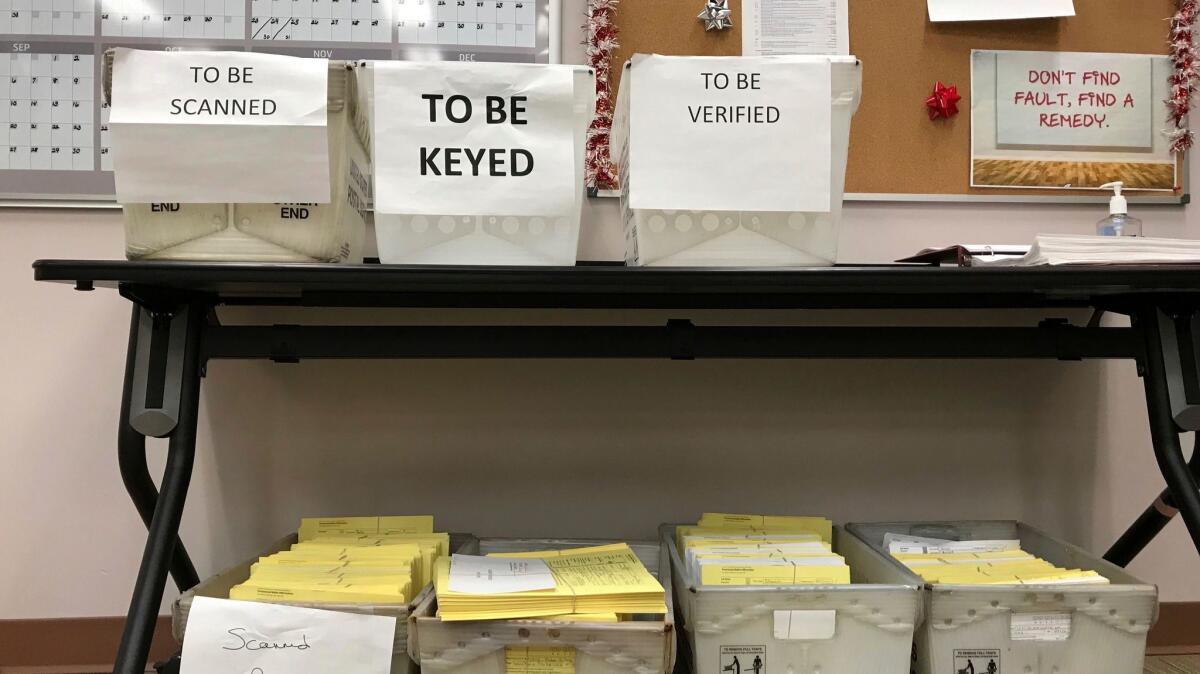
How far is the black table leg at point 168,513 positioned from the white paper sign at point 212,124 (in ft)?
0.71

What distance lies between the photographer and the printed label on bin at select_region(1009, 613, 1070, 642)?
3.20 feet

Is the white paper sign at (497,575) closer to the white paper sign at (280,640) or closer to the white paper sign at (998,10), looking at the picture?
the white paper sign at (280,640)

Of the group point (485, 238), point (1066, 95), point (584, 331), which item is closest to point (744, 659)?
point (584, 331)

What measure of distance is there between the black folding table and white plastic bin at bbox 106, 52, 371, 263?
0.05m

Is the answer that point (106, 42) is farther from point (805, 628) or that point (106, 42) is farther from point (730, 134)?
point (805, 628)

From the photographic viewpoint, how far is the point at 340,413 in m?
1.41

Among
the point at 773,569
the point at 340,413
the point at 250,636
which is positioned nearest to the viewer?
the point at 250,636

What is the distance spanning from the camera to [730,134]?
938mm

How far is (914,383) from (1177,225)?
0.60 metres

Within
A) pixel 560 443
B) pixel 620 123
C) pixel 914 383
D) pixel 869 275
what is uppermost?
pixel 620 123

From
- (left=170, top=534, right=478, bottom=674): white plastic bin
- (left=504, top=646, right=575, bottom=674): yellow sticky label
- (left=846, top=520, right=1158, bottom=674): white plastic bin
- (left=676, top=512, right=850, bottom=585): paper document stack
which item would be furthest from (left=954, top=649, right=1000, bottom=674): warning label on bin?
(left=170, top=534, right=478, bottom=674): white plastic bin

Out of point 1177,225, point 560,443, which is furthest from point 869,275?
point 1177,225

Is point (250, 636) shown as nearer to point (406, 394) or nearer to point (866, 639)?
point (406, 394)

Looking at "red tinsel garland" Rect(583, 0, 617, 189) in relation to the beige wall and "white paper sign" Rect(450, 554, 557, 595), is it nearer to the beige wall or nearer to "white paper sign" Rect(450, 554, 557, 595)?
the beige wall
